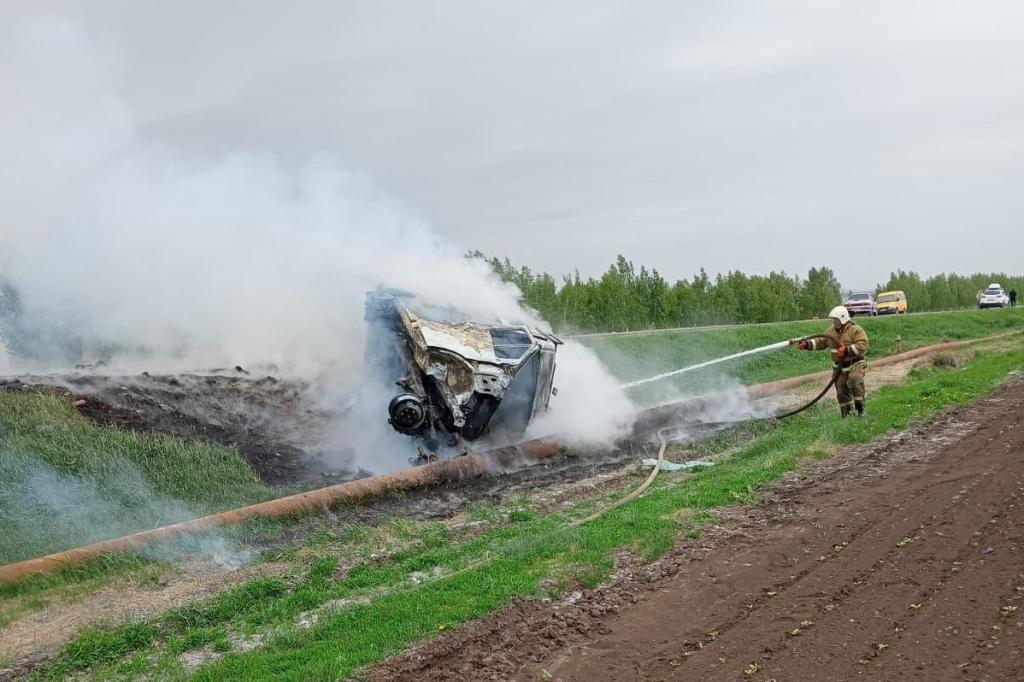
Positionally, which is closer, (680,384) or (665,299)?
(680,384)

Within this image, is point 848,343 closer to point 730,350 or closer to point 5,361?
point 730,350

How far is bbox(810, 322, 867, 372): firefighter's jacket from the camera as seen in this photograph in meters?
14.2

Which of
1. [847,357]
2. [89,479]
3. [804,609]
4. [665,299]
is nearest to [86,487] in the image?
[89,479]

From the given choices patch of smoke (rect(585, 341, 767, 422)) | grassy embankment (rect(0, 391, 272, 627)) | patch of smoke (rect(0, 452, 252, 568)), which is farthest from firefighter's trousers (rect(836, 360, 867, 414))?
patch of smoke (rect(0, 452, 252, 568))

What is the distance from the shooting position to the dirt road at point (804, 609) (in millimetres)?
5094

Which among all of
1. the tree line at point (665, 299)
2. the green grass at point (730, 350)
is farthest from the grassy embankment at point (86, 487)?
the tree line at point (665, 299)

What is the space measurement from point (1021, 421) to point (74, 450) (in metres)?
13.5

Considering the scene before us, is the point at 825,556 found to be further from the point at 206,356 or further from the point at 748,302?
the point at 748,302

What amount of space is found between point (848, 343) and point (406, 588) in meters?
10.0

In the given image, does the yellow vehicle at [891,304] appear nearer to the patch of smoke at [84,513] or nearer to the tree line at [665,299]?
the tree line at [665,299]

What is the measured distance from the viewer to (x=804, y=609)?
5.90 metres

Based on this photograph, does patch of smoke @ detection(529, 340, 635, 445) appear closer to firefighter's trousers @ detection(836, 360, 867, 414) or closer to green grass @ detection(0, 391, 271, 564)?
firefighter's trousers @ detection(836, 360, 867, 414)

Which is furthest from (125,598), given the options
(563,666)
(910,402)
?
(910,402)

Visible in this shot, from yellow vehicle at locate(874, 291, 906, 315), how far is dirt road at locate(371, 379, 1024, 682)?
4080cm
